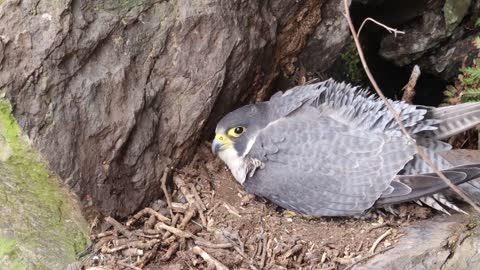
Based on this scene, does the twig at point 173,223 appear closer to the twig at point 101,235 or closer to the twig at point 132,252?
the twig at point 132,252

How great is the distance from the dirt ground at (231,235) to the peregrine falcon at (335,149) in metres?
0.13

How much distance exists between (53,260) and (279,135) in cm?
138

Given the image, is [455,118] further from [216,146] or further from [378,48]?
[378,48]

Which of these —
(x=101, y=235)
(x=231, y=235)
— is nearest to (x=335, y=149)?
(x=231, y=235)

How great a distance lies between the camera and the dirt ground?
10.9ft

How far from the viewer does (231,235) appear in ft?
11.3

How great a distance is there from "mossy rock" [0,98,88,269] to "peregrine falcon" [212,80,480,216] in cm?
93

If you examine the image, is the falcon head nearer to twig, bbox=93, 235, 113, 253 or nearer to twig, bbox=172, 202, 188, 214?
twig, bbox=172, 202, 188, 214

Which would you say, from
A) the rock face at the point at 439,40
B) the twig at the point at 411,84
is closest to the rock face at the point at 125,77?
the twig at the point at 411,84

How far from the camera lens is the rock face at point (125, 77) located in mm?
3107

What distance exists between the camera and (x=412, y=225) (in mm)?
3529

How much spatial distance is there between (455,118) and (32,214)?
2.41 m

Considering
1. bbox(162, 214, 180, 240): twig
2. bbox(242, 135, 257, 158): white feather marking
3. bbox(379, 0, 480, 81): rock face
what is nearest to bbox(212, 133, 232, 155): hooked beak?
bbox(242, 135, 257, 158): white feather marking

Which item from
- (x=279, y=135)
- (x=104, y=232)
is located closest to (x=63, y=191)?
(x=104, y=232)
